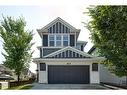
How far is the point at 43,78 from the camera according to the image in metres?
14.8

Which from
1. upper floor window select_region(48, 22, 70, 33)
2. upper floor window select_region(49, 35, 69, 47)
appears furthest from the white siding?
upper floor window select_region(48, 22, 70, 33)

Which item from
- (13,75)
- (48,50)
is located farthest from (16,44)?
(13,75)

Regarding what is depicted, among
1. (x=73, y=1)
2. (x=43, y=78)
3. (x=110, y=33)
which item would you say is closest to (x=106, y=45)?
(x=110, y=33)

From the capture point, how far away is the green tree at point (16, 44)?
49.6 feet

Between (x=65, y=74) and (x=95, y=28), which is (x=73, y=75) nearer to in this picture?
(x=65, y=74)

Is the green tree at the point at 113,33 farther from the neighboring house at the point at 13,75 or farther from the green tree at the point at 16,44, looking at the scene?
the neighboring house at the point at 13,75

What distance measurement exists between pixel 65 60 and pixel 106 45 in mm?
4042

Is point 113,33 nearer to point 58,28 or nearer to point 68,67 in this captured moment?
point 68,67

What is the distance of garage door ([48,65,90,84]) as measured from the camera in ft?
48.6

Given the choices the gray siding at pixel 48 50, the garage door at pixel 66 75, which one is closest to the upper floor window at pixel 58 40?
the gray siding at pixel 48 50

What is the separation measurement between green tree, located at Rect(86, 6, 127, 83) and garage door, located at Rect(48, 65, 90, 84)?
362 centimetres

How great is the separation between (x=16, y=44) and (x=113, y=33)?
5855mm

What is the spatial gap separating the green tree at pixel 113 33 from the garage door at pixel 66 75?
3.62m

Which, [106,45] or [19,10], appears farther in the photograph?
[19,10]
